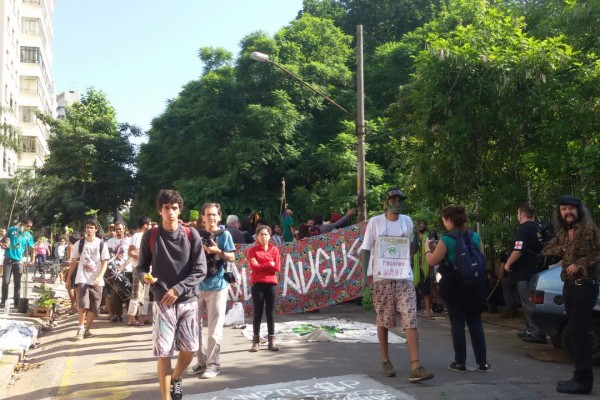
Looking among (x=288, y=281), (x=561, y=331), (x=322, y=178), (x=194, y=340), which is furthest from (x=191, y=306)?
(x=322, y=178)

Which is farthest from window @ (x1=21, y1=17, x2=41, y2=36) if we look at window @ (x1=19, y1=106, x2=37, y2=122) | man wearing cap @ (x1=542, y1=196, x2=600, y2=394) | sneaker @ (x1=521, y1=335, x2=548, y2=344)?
man wearing cap @ (x1=542, y1=196, x2=600, y2=394)

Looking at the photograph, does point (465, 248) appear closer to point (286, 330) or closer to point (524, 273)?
point (524, 273)

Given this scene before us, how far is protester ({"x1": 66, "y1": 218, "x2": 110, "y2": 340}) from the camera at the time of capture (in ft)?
34.6

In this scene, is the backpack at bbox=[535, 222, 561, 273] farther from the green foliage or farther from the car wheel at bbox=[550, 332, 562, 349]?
the green foliage

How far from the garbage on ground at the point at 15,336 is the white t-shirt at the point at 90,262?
1106 mm

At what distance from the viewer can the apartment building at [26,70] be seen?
50812 mm

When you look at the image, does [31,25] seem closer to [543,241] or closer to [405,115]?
[405,115]

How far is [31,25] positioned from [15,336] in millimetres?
56656

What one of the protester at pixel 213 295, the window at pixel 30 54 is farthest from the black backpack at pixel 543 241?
the window at pixel 30 54

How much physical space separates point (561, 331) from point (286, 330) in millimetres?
4080

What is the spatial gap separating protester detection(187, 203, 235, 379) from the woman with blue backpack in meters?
2.25

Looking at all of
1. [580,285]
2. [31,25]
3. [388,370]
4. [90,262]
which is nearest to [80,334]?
[90,262]

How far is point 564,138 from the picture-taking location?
40.9 ft

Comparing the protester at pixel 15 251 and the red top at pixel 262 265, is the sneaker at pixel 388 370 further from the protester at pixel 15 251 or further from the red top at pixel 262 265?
the protester at pixel 15 251
